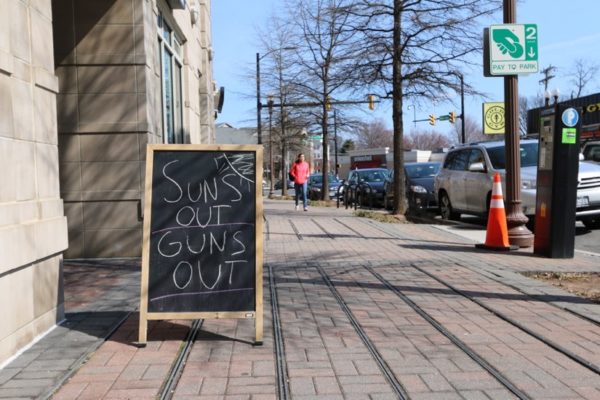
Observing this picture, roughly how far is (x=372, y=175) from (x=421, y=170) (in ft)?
16.2

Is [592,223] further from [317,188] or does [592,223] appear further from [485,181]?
[317,188]

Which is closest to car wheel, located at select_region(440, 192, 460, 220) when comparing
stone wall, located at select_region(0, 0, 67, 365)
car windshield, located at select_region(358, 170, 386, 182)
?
car windshield, located at select_region(358, 170, 386, 182)

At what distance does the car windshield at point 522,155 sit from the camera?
12.2 metres

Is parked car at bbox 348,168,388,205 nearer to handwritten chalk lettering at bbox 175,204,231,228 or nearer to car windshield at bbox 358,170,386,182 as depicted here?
car windshield at bbox 358,170,386,182

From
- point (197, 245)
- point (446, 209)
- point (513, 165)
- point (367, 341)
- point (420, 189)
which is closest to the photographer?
point (367, 341)

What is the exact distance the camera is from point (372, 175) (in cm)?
2372

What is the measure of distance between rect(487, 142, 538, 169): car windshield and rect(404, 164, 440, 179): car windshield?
18.3ft

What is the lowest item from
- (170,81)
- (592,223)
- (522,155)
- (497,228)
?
(592,223)

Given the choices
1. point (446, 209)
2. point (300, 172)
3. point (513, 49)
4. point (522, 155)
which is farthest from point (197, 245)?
point (300, 172)

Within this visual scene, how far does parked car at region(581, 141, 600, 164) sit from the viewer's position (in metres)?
14.8

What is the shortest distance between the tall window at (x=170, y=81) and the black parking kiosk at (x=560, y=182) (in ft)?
20.0

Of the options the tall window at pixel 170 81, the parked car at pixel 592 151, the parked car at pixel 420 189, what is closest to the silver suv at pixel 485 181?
the parked car at pixel 420 189

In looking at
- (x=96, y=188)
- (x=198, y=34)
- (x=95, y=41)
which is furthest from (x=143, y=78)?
(x=198, y=34)

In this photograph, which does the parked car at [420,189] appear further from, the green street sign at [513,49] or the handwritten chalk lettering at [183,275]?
the handwritten chalk lettering at [183,275]
